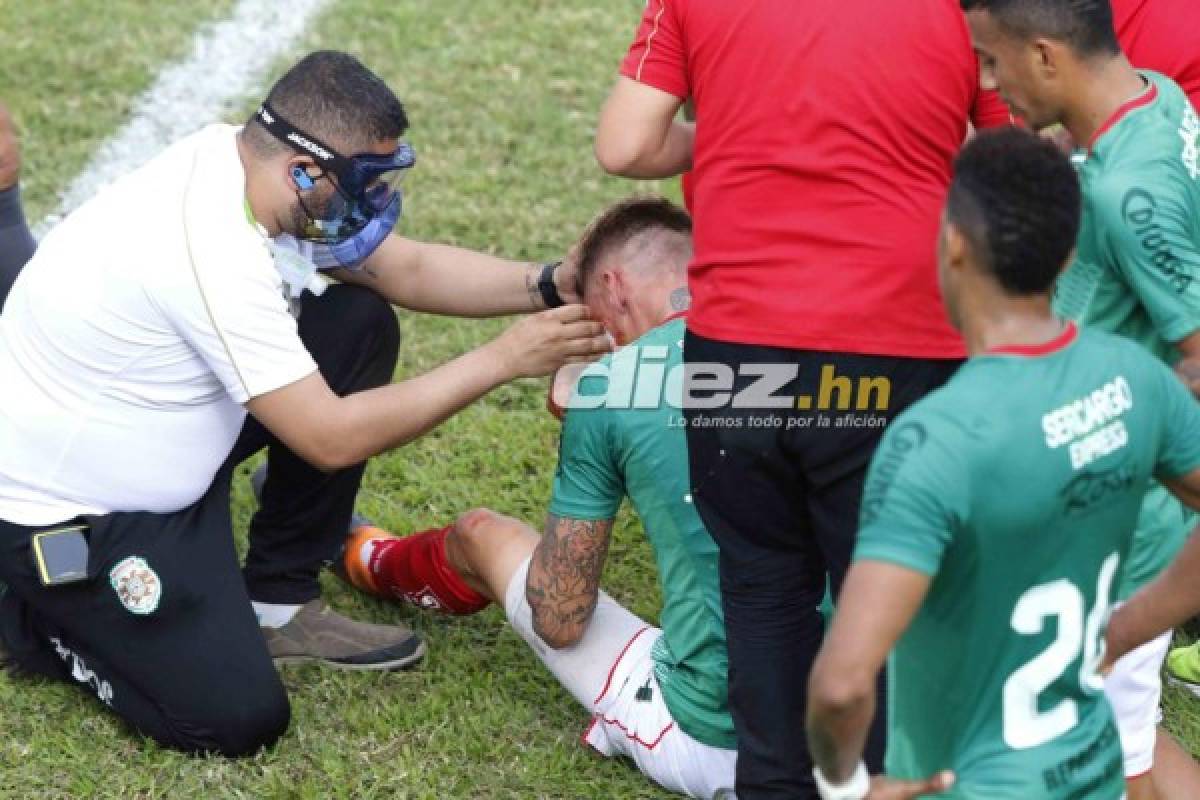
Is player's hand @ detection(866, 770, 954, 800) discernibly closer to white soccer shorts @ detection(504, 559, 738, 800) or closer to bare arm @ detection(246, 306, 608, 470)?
white soccer shorts @ detection(504, 559, 738, 800)

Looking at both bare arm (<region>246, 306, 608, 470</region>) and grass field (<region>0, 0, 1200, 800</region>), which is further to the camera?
grass field (<region>0, 0, 1200, 800</region>)

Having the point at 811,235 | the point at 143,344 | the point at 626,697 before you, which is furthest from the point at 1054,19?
the point at 143,344

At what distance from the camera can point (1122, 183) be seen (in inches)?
133

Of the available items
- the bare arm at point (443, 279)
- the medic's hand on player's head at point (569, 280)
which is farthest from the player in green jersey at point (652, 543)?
the bare arm at point (443, 279)

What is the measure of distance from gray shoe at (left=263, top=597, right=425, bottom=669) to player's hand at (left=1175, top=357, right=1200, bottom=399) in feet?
6.88

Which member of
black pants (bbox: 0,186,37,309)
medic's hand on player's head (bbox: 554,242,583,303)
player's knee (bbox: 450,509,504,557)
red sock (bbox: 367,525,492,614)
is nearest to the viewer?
medic's hand on player's head (bbox: 554,242,583,303)

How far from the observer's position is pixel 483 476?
5562 millimetres

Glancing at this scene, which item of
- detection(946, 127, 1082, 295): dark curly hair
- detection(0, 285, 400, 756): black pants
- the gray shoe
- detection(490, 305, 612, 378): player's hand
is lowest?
the gray shoe

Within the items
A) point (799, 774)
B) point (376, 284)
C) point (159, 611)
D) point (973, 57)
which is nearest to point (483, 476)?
point (376, 284)

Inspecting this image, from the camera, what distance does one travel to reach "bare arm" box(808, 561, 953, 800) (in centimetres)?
267

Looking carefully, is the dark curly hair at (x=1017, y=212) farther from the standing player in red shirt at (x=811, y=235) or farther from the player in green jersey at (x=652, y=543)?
the player in green jersey at (x=652, y=543)

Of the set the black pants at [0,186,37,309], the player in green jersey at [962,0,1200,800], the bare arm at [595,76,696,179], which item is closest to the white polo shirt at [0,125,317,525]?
the black pants at [0,186,37,309]

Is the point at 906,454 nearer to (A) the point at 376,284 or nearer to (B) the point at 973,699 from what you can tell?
(B) the point at 973,699

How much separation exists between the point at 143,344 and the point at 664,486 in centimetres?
119
